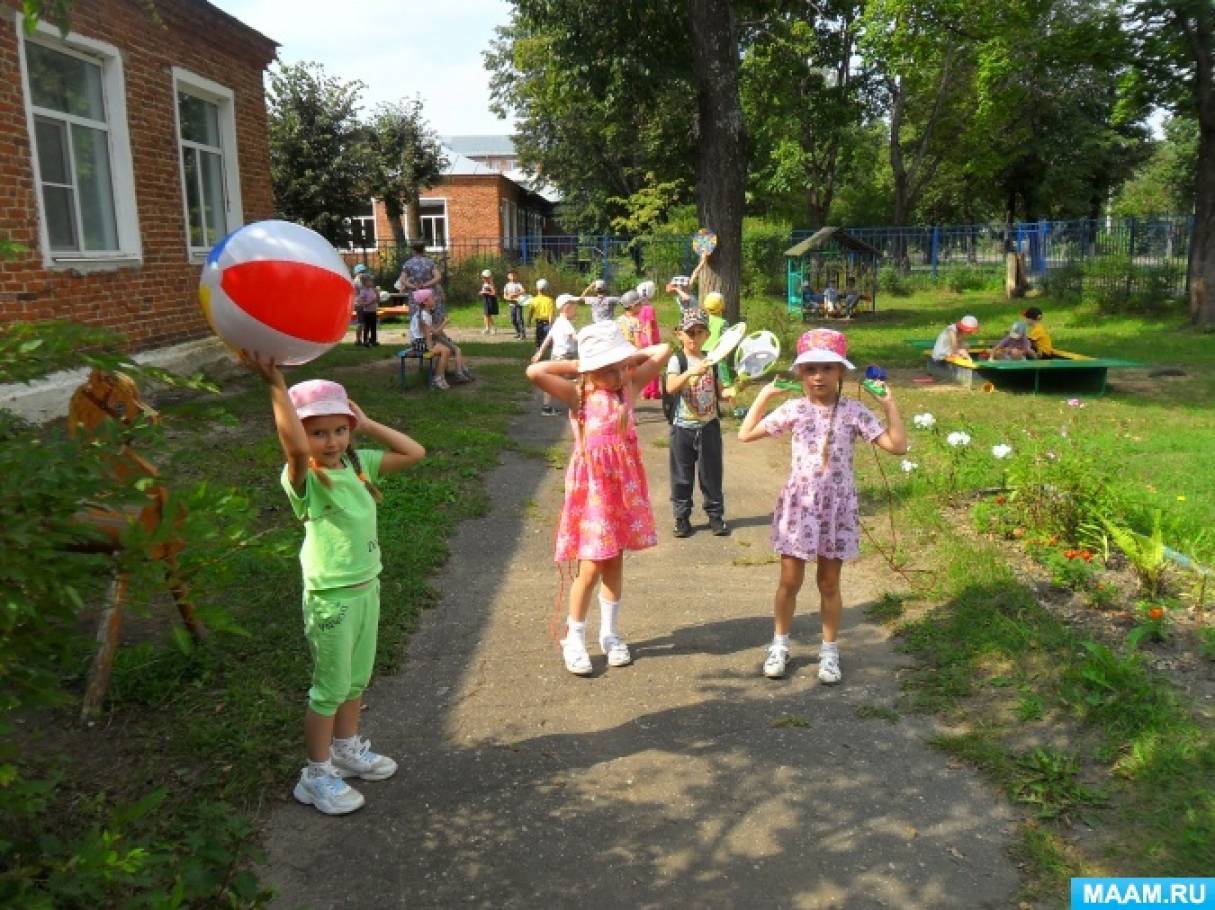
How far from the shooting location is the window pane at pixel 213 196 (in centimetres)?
1262

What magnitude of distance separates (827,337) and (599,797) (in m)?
2.27

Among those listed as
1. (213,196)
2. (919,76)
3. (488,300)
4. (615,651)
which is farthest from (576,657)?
(919,76)

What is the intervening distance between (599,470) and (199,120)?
10.6m

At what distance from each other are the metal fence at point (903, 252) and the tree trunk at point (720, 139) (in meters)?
13.7

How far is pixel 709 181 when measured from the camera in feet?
45.2

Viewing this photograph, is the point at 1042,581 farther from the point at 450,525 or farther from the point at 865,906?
the point at 450,525

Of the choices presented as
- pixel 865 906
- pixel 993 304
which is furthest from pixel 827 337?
pixel 993 304

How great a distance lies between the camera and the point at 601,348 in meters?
4.47

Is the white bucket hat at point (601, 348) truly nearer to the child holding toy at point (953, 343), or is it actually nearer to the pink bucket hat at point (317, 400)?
the pink bucket hat at point (317, 400)

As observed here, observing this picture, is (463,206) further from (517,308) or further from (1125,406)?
(1125,406)

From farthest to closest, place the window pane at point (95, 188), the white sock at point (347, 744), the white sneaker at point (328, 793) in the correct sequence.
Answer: the window pane at point (95, 188)
the white sock at point (347, 744)
the white sneaker at point (328, 793)

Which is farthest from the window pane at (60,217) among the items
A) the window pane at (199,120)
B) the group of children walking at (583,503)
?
the group of children walking at (583,503)

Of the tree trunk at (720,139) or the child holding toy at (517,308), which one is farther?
the child holding toy at (517,308)

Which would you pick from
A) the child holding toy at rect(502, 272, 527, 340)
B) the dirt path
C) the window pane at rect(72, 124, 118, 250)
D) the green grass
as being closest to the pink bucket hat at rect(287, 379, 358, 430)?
the dirt path
